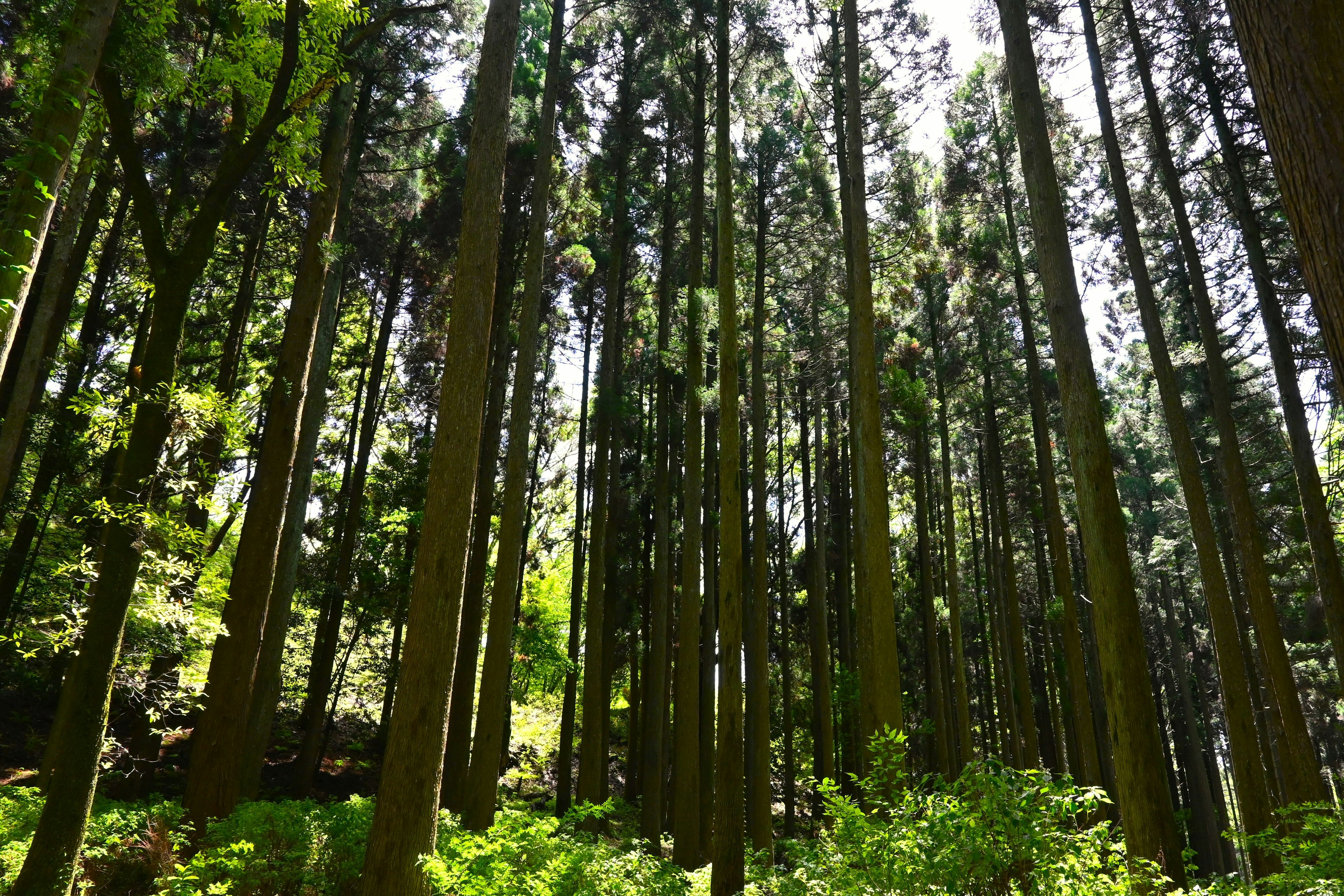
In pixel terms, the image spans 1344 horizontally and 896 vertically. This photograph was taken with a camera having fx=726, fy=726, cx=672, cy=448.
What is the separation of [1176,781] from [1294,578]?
775 inches

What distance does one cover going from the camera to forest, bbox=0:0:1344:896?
546cm

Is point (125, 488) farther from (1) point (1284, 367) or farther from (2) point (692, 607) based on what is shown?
(1) point (1284, 367)

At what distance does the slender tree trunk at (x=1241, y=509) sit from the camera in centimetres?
1008

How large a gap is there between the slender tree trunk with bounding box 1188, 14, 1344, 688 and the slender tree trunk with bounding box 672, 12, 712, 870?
8.61 metres

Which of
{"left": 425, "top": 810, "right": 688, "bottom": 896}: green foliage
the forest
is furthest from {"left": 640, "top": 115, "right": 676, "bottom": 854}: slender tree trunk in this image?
{"left": 425, "top": 810, "right": 688, "bottom": 896}: green foliage

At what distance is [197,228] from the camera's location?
587 centimetres

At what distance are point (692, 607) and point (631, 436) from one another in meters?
8.52

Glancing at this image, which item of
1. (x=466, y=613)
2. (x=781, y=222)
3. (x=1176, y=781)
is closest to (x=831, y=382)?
(x=781, y=222)

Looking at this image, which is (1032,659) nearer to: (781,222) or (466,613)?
(781,222)

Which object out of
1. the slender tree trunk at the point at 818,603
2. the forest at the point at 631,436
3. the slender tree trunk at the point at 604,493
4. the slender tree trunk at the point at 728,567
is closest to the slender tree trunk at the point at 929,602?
the forest at the point at 631,436

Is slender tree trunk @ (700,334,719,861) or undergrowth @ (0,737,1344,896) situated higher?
slender tree trunk @ (700,334,719,861)

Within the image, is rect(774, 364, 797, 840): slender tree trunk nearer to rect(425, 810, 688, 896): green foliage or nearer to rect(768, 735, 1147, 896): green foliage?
rect(425, 810, 688, 896): green foliage

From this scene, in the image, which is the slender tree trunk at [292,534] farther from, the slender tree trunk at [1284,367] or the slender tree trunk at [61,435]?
the slender tree trunk at [1284,367]

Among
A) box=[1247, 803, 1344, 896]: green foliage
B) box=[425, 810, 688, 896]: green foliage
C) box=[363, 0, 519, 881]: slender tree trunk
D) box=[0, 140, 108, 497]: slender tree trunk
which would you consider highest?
box=[0, 140, 108, 497]: slender tree trunk
